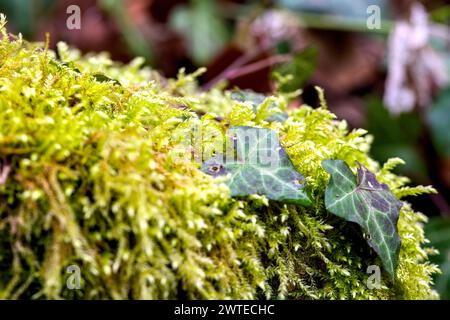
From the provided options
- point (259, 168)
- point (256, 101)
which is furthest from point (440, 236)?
point (259, 168)

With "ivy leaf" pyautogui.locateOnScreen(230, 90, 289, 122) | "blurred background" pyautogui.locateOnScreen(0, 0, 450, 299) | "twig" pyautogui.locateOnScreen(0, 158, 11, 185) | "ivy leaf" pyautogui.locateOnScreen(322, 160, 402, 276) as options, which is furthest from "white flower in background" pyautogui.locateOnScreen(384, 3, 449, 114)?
"twig" pyautogui.locateOnScreen(0, 158, 11, 185)

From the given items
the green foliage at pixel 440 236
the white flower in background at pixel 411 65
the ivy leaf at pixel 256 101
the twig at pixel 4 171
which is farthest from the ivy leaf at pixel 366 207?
the white flower in background at pixel 411 65

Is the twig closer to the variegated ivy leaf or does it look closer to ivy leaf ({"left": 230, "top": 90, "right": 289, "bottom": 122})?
the variegated ivy leaf

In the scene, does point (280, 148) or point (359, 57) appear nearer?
point (280, 148)

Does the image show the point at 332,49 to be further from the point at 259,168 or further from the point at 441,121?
the point at 259,168

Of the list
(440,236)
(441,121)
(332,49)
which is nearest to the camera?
(440,236)

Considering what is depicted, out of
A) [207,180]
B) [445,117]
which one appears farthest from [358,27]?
[207,180]

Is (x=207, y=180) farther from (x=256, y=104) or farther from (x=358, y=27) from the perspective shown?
(x=358, y=27)
